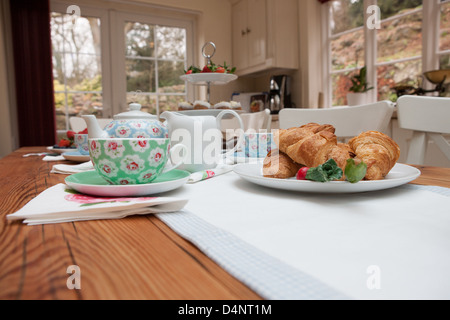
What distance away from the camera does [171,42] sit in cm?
401

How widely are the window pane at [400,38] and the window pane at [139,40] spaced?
2.52m

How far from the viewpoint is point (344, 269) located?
0.24 metres

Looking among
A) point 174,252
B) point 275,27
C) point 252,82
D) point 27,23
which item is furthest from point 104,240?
point 252,82

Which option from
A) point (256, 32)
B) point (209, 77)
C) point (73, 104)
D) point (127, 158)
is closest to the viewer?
point (127, 158)

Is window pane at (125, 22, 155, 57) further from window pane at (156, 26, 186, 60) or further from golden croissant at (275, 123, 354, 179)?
golden croissant at (275, 123, 354, 179)

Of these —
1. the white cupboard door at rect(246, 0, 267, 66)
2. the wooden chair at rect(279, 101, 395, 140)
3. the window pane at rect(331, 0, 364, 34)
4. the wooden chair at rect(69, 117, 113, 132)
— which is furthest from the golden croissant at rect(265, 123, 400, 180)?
the white cupboard door at rect(246, 0, 267, 66)

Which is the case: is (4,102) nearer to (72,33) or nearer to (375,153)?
(72,33)

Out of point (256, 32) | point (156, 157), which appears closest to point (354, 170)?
point (156, 157)

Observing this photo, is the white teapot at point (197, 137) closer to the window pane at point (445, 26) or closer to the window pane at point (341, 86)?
the window pane at point (445, 26)

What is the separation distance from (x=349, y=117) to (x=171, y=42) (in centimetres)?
321

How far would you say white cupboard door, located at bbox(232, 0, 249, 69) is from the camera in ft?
12.8

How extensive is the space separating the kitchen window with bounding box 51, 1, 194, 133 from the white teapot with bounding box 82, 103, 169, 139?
3.17m
